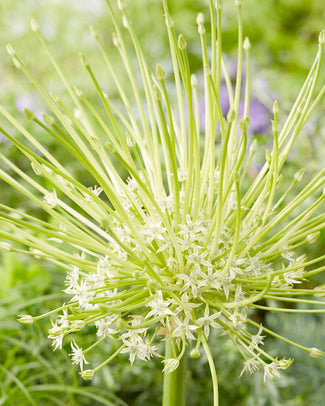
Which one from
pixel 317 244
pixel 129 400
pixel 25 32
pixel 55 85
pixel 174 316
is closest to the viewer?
pixel 174 316

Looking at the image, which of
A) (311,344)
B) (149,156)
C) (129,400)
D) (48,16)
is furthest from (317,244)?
(48,16)

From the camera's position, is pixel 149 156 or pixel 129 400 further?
pixel 129 400

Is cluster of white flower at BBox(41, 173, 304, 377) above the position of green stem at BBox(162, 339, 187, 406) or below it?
above

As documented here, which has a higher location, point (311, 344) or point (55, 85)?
point (55, 85)

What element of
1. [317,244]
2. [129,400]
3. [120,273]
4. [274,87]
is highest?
[274,87]

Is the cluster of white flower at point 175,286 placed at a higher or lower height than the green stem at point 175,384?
higher

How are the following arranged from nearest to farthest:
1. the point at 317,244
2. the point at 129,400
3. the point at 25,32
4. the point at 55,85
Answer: the point at 129,400 < the point at 317,244 < the point at 55,85 < the point at 25,32

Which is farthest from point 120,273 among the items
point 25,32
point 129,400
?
point 25,32

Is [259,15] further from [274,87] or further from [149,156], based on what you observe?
[149,156]

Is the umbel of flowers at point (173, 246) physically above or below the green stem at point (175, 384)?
above

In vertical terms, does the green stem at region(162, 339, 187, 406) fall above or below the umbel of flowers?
below
